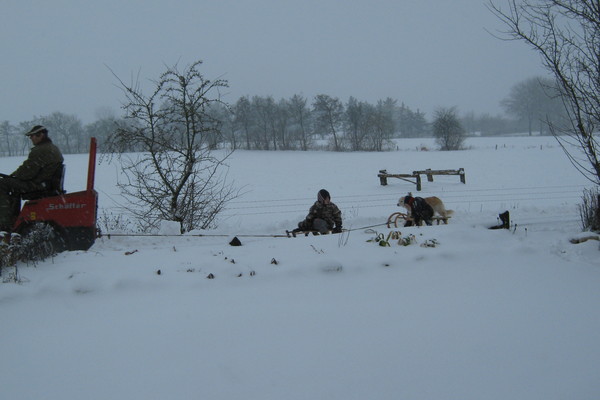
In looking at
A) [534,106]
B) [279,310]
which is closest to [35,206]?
[279,310]

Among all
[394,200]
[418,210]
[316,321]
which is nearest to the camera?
[316,321]

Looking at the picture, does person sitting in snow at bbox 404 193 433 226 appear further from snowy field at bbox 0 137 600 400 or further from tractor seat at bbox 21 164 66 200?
tractor seat at bbox 21 164 66 200

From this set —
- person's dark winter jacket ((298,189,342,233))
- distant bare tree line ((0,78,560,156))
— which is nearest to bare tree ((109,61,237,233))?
person's dark winter jacket ((298,189,342,233))

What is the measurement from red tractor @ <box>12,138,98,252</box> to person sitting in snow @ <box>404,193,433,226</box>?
17.9ft

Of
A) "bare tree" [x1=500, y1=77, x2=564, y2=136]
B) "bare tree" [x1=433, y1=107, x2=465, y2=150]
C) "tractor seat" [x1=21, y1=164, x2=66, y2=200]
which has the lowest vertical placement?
"tractor seat" [x1=21, y1=164, x2=66, y2=200]

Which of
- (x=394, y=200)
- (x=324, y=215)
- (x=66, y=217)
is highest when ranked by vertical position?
(x=66, y=217)

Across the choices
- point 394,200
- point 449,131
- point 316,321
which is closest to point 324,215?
point 316,321

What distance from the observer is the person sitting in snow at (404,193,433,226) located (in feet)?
24.6

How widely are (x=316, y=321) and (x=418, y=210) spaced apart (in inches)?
198

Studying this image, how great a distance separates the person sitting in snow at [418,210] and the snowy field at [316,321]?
7.19 ft

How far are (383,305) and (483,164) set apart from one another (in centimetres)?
2728

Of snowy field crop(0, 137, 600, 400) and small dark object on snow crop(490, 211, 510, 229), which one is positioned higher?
small dark object on snow crop(490, 211, 510, 229)

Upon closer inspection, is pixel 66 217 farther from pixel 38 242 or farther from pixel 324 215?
pixel 324 215

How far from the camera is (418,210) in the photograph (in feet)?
24.8
